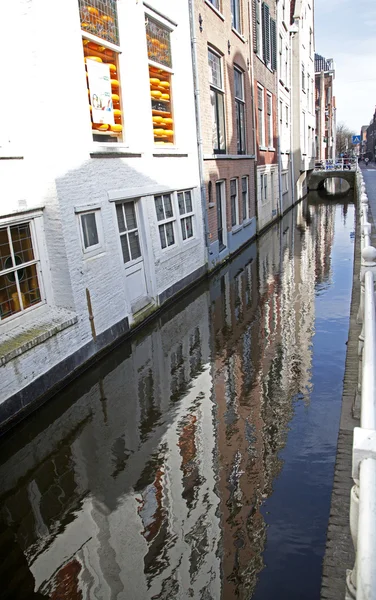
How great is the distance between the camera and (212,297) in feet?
38.4

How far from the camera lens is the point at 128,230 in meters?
9.54

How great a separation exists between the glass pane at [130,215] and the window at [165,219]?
108 cm

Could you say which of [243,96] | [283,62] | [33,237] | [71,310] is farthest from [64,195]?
[283,62]

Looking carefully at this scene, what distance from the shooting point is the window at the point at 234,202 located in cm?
1717

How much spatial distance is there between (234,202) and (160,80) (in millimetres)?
6828

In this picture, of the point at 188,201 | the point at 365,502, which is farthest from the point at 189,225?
the point at 365,502

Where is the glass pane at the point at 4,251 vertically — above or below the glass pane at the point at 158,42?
below

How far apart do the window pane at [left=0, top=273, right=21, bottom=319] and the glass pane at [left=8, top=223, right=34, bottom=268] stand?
369 millimetres

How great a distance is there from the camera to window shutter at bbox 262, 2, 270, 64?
21312 mm

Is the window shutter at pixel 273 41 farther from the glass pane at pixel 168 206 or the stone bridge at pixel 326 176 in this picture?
the glass pane at pixel 168 206

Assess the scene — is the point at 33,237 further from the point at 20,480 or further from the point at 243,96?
the point at 243,96

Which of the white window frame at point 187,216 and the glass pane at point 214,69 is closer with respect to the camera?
the white window frame at point 187,216

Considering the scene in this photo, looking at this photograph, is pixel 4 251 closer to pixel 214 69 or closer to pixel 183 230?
pixel 183 230

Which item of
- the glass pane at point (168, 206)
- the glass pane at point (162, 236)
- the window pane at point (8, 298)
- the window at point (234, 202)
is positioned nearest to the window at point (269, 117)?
the window at point (234, 202)
